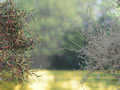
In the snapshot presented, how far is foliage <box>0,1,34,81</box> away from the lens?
38.2ft

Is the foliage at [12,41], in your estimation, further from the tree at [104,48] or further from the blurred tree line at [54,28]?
the blurred tree line at [54,28]

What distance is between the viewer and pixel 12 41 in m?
11.8

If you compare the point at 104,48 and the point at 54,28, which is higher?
the point at 104,48

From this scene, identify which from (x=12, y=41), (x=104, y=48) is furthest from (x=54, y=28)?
(x=104, y=48)

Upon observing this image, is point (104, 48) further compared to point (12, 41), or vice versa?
point (12, 41)

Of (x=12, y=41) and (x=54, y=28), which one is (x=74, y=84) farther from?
(x=54, y=28)

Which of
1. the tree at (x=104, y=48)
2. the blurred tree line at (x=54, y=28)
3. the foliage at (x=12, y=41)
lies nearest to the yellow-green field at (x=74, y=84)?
the tree at (x=104, y=48)

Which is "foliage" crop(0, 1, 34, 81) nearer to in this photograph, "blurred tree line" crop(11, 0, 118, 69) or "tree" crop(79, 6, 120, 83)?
"tree" crop(79, 6, 120, 83)

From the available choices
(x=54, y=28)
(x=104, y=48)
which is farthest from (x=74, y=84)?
(x=54, y=28)

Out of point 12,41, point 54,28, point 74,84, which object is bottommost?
point 74,84

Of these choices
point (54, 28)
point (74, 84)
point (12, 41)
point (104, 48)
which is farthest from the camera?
point (54, 28)

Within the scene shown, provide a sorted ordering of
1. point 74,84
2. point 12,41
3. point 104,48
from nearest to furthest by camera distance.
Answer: point 104,48 → point 12,41 → point 74,84

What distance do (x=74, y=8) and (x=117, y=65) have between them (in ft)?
143

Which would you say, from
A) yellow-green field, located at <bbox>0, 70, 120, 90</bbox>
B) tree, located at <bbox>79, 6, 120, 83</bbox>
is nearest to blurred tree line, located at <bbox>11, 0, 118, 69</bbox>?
yellow-green field, located at <bbox>0, 70, 120, 90</bbox>
